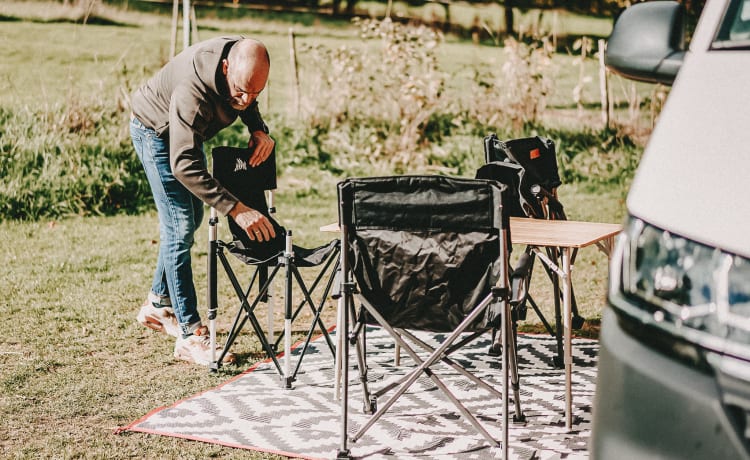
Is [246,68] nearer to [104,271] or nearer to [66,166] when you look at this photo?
[104,271]

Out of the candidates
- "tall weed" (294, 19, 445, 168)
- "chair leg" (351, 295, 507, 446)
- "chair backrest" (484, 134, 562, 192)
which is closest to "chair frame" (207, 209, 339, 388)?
"chair leg" (351, 295, 507, 446)

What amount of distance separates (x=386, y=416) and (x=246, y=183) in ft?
5.33

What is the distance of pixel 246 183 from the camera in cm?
511

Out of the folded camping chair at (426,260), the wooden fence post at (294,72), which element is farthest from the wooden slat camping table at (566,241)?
the wooden fence post at (294,72)

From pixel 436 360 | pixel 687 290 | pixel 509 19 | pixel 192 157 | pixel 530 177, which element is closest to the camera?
pixel 687 290

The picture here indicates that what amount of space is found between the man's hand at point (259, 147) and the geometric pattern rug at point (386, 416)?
109cm

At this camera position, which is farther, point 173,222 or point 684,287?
point 173,222

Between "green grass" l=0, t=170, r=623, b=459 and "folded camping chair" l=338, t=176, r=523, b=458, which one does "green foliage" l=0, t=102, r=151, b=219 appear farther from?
"folded camping chair" l=338, t=176, r=523, b=458

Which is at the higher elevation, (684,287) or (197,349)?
(684,287)

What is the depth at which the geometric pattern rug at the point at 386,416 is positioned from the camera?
12.4ft

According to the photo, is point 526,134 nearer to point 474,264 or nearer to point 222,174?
point 222,174

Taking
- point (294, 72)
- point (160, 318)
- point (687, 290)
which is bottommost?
point (160, 318)

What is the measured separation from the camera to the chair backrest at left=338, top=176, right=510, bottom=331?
11.8 ft

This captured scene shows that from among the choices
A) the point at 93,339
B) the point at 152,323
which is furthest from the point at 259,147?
the point at 93,339
